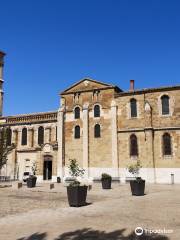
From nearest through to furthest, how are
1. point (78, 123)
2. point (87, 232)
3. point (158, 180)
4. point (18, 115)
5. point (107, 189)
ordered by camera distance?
point (87, 232), point (107, 189), point (158, 180), point (78, 123), point (18, 115)

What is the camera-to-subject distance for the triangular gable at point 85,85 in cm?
3513

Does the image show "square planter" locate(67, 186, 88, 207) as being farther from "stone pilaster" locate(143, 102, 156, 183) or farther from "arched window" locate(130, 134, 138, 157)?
"arched window" locate(130, 134, 138, 157)

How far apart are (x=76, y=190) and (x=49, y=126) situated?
24.4 meters

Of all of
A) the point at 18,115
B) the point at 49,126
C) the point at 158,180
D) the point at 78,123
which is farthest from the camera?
the point at 18,115

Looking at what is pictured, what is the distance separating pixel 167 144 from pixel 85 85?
12199 mm

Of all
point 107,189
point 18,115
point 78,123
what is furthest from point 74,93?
point 107,189

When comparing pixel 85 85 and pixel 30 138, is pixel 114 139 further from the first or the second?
pixel 30 138

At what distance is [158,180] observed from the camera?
30578mm

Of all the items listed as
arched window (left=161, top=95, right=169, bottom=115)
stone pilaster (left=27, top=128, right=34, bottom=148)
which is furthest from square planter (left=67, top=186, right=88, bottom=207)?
stone pilaster (left=27, top=128, right=34, bottom=148)

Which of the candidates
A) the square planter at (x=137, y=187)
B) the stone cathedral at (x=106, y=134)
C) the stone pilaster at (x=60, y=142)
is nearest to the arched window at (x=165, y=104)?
the stone cathedral at (x=106, y=134)

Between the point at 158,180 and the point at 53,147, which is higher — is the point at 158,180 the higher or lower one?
the lower one

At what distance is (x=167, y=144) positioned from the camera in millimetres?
31062

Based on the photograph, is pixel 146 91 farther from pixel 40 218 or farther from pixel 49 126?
pixel 40 218

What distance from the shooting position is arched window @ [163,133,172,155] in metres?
30.9
